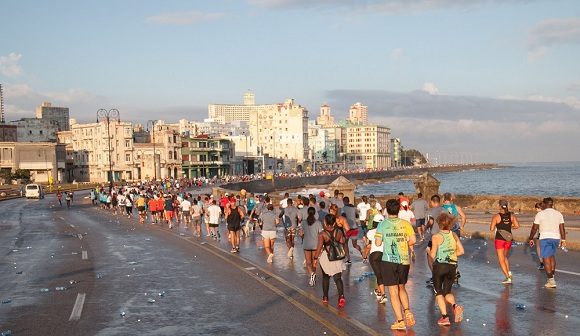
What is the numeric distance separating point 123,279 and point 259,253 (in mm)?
5442


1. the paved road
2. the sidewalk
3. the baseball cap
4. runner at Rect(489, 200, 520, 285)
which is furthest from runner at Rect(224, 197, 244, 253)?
runner at Rect(489, 200, 520, 285)

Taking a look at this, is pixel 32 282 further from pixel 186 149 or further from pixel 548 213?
pixel 186 149

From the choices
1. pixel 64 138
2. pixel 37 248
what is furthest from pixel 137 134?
pixel 37 248

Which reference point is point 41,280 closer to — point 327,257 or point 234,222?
point 234,222

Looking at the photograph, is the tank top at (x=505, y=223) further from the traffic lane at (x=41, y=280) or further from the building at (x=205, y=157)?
the building at (x=205, y=157)

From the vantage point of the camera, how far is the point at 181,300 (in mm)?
11859

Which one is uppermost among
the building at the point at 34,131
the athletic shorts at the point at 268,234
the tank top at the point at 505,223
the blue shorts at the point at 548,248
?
the building at the point at 34,131

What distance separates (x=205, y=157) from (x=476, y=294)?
13252 centimetres

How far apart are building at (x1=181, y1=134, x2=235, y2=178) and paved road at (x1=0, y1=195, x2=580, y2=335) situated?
391ft

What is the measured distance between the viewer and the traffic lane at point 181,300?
31.7 ft

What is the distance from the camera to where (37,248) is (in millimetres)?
22031

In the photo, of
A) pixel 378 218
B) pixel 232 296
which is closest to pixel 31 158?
pixel 378 218

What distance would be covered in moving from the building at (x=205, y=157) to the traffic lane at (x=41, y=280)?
367ft

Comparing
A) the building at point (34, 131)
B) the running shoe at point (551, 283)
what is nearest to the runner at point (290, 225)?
the running shoe at point (551, 283)
